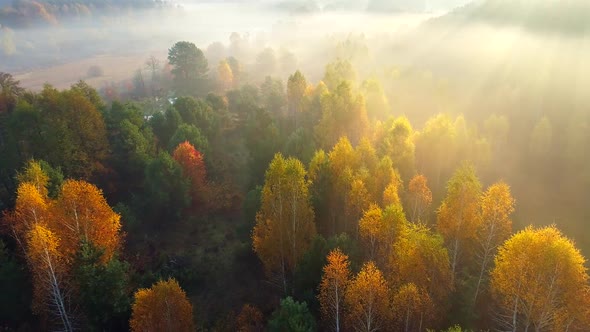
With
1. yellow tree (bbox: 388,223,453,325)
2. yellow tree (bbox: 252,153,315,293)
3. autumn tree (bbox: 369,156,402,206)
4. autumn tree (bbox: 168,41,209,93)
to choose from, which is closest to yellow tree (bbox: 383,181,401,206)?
autumn tree (bbox: 369,156,402,206)

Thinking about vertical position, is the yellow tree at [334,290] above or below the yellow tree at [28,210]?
below

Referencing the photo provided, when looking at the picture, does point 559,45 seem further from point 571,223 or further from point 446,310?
point 446,310

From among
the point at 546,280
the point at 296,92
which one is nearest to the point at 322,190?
the point at 546,280

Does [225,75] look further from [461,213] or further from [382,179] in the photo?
[461,213]

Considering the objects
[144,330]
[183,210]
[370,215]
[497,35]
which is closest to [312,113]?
[183,210]

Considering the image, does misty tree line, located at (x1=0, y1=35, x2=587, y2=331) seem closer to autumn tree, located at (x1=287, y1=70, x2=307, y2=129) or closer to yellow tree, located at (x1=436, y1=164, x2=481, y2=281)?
yellow tree, located at (x1=436, y1=164, x2=481, y2=281)

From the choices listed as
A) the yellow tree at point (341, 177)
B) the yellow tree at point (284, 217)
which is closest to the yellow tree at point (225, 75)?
the yellow tree at point (341, 177)

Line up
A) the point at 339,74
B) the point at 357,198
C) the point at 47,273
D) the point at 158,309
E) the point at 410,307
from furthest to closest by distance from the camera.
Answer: the point at 339,74, the point at 357,198, the point at 47,273, the point at 158,309, the point at 410,307

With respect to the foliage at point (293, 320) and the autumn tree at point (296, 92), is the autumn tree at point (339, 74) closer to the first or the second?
the autumn tree at point (296, 92)
